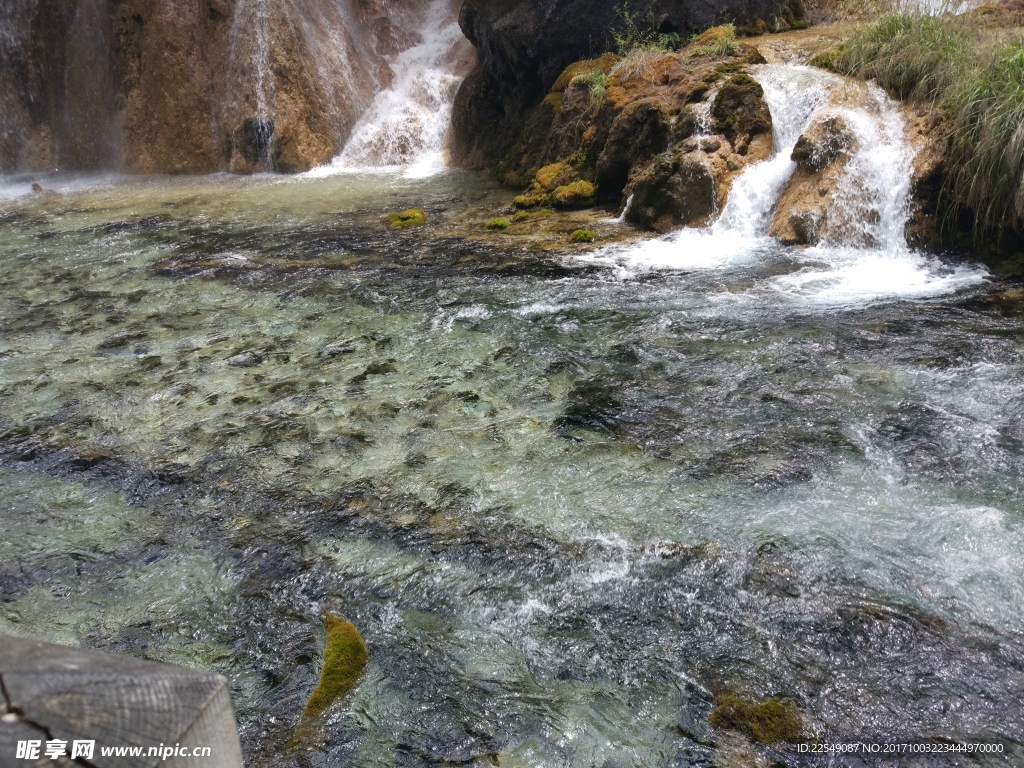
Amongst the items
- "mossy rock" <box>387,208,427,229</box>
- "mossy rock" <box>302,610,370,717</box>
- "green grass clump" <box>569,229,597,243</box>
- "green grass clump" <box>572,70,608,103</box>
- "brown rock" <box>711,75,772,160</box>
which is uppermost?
"green grass clump" <box>572,70,608,103</box>

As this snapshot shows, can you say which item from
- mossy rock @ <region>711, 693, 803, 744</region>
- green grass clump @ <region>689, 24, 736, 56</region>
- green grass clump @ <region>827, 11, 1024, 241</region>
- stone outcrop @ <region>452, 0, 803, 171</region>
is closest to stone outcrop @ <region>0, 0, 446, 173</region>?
stone outcrop @ <region>452, 0, 803, 171</region>

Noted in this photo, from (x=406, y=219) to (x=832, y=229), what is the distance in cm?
592

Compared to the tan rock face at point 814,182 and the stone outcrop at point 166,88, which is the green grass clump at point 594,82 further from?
the stone outcrop at point 166,88

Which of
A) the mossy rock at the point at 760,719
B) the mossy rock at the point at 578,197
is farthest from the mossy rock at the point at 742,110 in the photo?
the mossy rock at the point at 760,719

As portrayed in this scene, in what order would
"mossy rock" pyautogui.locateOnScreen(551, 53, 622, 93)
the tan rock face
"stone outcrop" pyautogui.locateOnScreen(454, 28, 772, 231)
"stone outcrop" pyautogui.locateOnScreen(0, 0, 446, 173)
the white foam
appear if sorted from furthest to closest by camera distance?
"stone outcrop" pyautogui.locateOnScreen(0, 0, 446, 173) < "mossy rock" pyautogui.locateOnScreen(551, 53, 622, 93) < "stone outcrop" pyautogui.locateOnScreen(454, 28, 772, 231) < the tan rock face < the white foam

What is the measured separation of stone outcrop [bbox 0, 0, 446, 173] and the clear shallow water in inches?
411

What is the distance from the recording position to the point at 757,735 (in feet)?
9.80

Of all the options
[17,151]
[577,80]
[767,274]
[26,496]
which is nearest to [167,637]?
[26,496]

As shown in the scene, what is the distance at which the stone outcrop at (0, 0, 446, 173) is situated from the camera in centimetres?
1733

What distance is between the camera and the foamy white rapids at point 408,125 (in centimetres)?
Answer: 1709

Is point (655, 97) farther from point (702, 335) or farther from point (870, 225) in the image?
point (702, 335)

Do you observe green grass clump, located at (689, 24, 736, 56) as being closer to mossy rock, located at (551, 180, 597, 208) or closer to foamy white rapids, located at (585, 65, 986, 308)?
foamy white rapids, located at (585, 65, 986, 308)

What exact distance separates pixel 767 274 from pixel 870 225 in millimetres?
1593

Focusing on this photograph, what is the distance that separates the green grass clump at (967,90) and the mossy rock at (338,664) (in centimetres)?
750
